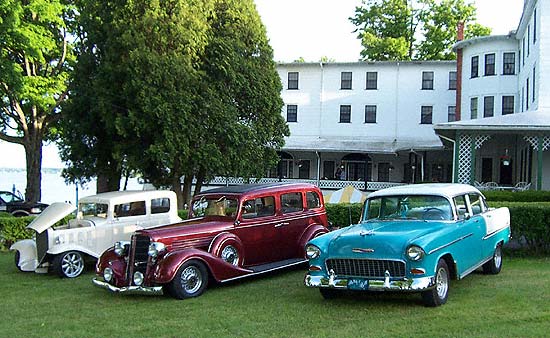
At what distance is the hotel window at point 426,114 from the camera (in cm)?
3762

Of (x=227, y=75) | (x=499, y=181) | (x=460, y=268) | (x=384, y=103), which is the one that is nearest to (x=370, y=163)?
(x=384, y=103)

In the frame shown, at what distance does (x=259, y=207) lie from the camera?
1066 cm

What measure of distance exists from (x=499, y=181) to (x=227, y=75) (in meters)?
20.0

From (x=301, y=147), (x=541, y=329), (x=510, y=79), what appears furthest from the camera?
(x=301, y=147)

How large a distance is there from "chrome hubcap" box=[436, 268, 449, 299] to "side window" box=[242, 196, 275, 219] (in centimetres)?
369

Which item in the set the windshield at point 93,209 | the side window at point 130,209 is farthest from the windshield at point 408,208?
the windshield at point 93,209

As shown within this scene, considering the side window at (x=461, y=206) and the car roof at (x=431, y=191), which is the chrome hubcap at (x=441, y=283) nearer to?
the side window at (x=461, y=206)

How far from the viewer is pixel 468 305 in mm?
7891

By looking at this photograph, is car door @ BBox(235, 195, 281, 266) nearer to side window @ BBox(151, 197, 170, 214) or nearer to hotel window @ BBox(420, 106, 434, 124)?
side window @ BBox(151, 197, 170, 214)

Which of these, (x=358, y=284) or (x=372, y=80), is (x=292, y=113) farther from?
(x=358, y=284)

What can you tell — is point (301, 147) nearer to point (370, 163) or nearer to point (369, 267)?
point (370, 163)

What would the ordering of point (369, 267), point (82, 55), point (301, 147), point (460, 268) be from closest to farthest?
1. point (369, 267)
2. point (460, 268)
3. point (82, 55)
4. point (301, 147)

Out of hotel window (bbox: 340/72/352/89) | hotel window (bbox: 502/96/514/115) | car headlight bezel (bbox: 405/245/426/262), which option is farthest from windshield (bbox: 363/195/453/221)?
hotel window (bbox: 340/72/352/89)

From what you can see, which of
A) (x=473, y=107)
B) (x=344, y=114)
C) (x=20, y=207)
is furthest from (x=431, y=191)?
(x=344, y=114)
